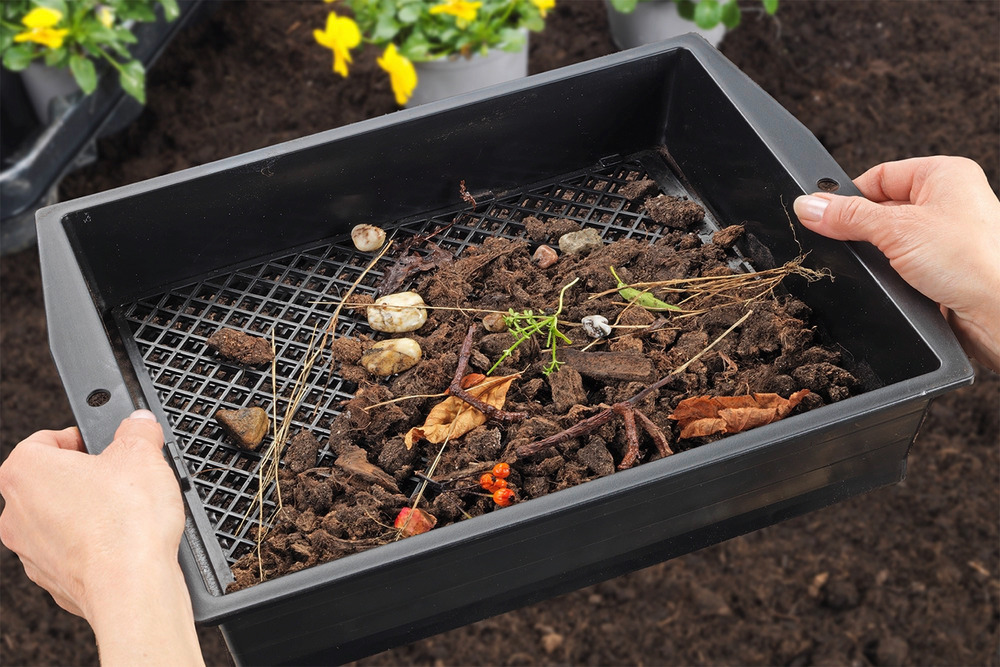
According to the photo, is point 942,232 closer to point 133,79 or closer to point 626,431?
point 626,431

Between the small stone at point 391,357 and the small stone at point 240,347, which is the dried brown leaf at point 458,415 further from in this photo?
the small stone at point 240,347

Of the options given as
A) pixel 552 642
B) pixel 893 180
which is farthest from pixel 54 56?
pixel 893 180

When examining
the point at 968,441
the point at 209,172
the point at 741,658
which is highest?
the point at 209,172

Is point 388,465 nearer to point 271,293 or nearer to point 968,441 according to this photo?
point 271,293

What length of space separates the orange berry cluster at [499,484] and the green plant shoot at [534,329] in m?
0.14

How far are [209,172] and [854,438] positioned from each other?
0.78 metres

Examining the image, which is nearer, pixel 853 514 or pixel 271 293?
pixel 271 293

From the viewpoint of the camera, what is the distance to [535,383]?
106 cm

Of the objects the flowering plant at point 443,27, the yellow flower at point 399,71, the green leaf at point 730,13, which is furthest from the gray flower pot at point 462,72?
the green leaf at point 730,13

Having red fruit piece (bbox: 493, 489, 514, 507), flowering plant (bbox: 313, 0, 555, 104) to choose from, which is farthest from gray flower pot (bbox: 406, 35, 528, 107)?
red fruit piece (bbox: 493, 489, 514, 507)

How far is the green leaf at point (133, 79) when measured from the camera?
72.0 inches

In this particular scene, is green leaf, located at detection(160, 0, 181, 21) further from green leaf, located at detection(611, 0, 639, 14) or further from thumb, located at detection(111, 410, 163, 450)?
thumb, located at detection(111, 410, 163, 450)

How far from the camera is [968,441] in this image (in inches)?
66.6

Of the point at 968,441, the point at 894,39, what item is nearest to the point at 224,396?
the point at 968,441
